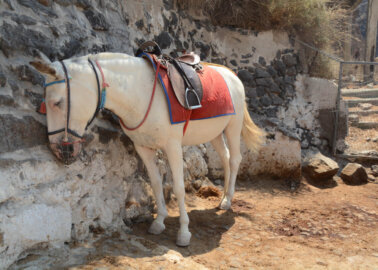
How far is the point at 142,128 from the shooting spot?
9.33 feet

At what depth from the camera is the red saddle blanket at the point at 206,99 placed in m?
2.91

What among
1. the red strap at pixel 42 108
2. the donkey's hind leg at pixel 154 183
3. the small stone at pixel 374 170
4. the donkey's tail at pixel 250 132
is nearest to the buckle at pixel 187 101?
the donkey's hind leg at pixel 154 183

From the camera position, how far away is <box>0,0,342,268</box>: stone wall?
2.33 meters

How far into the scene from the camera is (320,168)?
18.1 feet

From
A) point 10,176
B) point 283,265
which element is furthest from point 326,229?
point 10,176

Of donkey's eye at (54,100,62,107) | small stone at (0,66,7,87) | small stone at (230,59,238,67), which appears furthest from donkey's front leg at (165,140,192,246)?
small stone at (230,59,238,67)

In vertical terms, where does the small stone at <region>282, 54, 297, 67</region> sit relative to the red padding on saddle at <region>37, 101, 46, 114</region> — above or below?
above

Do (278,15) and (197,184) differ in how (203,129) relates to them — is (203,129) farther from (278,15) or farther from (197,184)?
(278,15)

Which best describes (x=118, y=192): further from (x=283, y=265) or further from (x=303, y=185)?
(x=303, y=185)

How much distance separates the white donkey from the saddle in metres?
0.15

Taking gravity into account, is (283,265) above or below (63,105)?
below

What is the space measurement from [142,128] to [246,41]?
3938 mm

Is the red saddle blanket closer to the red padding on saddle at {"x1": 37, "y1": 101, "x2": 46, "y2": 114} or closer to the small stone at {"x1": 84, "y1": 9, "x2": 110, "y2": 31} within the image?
the small stone at {"x1": 84, "y1": 9, "x2": 110, "y2": 31}

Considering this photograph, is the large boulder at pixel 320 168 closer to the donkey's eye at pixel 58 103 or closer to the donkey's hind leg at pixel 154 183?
the donkey's hind leg at pixel 154 183
